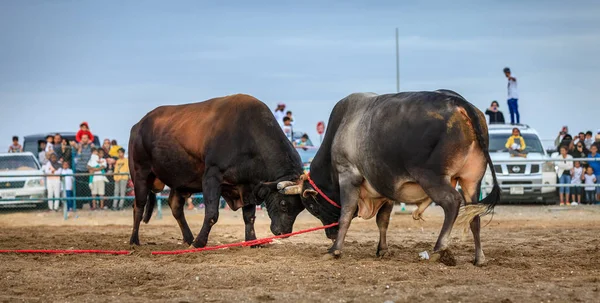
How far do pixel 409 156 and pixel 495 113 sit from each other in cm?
1688

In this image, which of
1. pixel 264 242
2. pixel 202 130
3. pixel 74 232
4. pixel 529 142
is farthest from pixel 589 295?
pixel 529 142

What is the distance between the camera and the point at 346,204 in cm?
1180

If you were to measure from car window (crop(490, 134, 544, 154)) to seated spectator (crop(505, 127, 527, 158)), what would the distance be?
18cm

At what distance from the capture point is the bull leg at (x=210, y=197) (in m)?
13.1

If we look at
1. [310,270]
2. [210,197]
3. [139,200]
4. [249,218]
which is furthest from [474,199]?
[139,200]

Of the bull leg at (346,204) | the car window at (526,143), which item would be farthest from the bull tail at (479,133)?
the car window at (526,143)

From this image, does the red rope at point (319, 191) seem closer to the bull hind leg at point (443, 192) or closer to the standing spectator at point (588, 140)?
the bull hind leg at point (443, 192)

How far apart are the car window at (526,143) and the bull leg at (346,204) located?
11747 mm

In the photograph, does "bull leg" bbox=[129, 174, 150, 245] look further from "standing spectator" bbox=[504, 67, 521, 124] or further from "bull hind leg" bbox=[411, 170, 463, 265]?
"standing spectator" bbox=[504, 67, 521, 124]

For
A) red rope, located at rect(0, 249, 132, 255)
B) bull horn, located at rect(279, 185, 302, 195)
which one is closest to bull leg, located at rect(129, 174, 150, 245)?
red rope, located at rect(0, 249, 132, 255)

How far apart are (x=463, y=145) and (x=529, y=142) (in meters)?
13.6

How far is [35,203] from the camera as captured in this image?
21.8 meters

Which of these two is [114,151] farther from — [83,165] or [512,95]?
[512,95]

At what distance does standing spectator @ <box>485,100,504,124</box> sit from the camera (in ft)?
87.9
